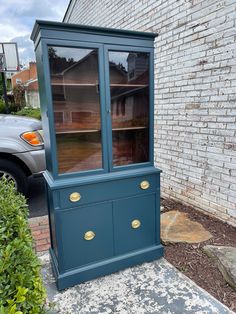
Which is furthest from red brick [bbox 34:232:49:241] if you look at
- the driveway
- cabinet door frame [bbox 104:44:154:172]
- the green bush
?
the green bush

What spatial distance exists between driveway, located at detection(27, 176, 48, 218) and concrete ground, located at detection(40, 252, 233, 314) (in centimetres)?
139

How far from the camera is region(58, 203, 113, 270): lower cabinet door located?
1869 millimetres

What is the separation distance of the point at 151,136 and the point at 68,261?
123 cm

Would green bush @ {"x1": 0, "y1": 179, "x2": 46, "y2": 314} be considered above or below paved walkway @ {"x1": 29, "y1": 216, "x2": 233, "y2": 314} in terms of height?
above

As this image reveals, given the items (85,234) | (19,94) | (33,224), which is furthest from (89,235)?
(19,94)

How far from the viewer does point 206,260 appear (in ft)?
7.07

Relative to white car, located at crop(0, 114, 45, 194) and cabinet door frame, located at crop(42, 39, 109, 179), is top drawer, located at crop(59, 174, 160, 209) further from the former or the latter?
white car, located at crop(0, 114, 45, 194)

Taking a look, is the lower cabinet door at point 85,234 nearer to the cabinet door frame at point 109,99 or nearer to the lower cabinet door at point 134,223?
the lower cabinet door at point 134,223

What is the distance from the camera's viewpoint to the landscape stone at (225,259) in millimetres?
1879

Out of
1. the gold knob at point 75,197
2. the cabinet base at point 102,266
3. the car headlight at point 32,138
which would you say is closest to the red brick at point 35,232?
the cabinet base at point 102,266

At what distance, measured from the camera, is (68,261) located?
1.91m

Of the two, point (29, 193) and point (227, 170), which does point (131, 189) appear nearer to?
point (227, 170)

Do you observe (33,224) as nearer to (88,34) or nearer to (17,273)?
(17,273)

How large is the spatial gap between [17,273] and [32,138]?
2.67 m
